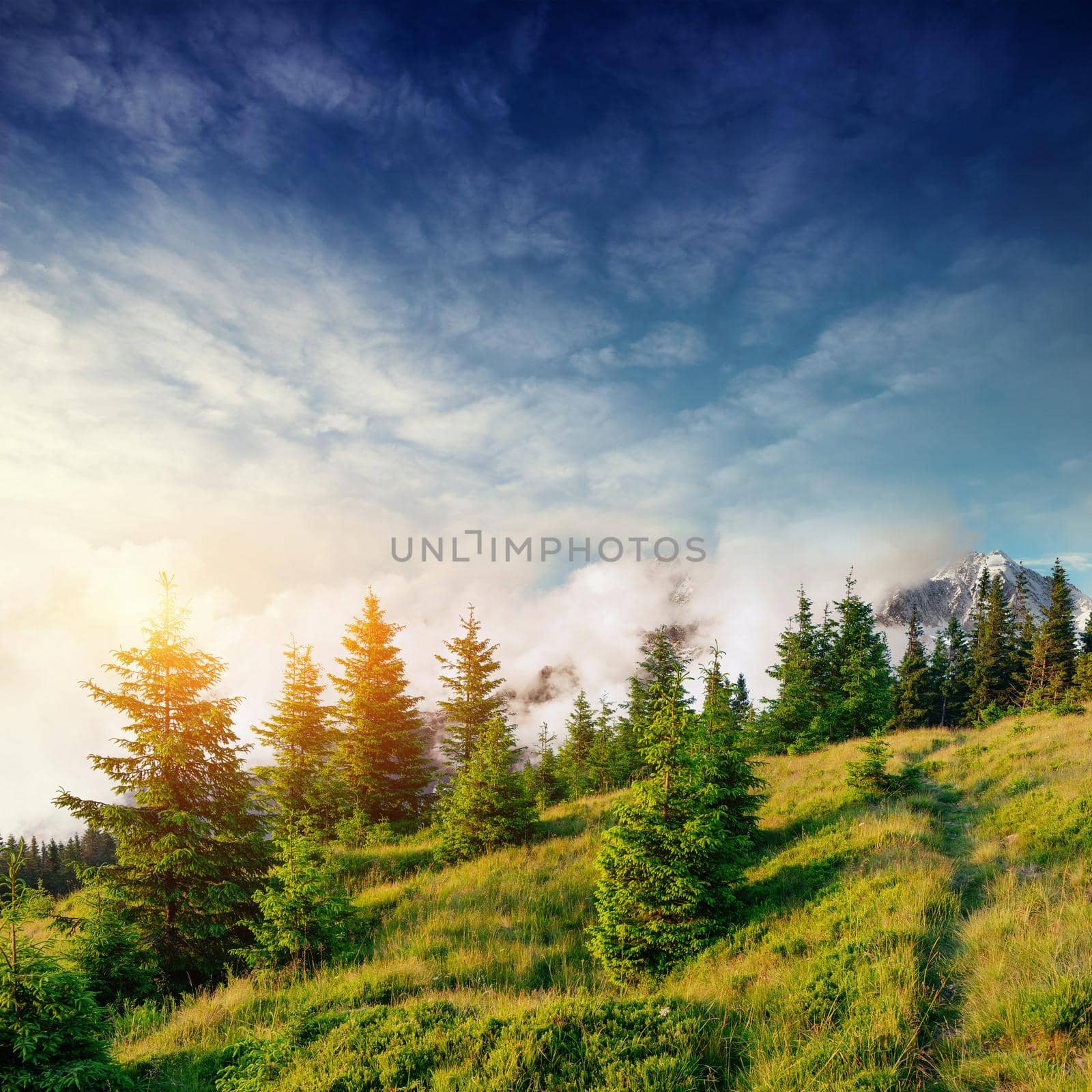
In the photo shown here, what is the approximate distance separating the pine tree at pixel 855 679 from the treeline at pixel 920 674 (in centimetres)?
5

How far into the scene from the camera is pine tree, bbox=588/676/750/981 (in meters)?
8.02

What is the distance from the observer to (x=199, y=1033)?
6.79 meters

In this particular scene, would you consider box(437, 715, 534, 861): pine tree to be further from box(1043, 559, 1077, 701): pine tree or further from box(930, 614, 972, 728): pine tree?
box(930, 614, 972, 728): pine tree

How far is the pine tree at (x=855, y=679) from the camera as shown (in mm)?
27406

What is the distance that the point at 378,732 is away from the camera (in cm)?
2119

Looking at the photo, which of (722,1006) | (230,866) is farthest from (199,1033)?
(722,1006)

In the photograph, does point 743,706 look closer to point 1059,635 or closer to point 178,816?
point 1059,635

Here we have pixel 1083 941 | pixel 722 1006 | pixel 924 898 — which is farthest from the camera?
pixel 924 898

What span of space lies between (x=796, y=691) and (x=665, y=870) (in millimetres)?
25564

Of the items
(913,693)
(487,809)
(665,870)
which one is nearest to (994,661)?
(913,693)

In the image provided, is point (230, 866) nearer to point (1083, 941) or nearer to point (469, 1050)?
point (469, 1050)

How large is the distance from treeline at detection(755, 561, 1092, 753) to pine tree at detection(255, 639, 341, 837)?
15842 mm

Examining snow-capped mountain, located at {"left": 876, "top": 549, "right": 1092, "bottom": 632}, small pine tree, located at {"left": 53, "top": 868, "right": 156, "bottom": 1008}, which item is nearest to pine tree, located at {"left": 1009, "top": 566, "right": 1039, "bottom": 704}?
small pine tree, located at {"left": 53, "top": 868, "right": 156, "bottom": 1008}

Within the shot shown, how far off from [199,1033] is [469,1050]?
4.38m
